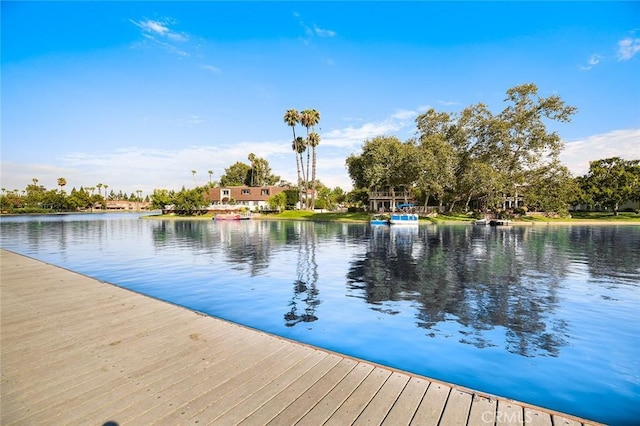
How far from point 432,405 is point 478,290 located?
1086cm

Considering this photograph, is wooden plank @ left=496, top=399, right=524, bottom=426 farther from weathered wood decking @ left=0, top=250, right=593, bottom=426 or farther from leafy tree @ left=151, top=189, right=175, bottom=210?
leafy tree @ left=151, top=189, right=175, bottom=210

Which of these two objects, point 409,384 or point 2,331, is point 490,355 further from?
point 2,331

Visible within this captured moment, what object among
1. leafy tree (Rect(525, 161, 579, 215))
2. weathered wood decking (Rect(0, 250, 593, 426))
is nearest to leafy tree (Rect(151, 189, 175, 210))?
leafy tree (Rect(525, 161, 579, 215))

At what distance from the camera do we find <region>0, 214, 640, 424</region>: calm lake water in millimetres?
7230

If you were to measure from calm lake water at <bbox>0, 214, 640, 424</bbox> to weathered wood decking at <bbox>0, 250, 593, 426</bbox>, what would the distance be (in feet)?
8.35

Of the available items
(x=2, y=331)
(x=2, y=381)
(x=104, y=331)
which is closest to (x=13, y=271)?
(x=2, y=331)

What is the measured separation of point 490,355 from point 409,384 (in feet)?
14.1

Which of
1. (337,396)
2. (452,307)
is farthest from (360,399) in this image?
(452,307)

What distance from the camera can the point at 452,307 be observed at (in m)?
11.7

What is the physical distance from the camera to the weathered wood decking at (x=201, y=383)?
165 inches

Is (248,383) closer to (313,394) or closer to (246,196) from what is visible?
(313,394)

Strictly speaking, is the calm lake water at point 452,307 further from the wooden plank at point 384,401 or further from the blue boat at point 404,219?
the blue boat at point 404,219

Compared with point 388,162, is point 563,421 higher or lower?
lower

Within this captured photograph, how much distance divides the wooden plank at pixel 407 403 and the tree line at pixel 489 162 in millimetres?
57050
